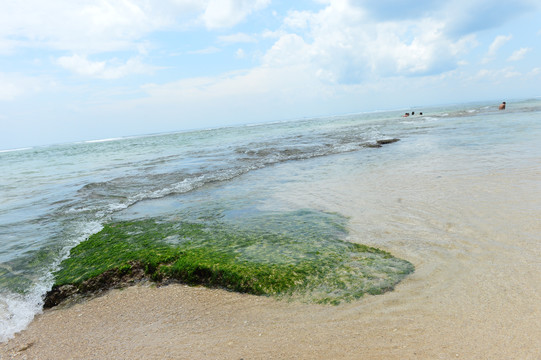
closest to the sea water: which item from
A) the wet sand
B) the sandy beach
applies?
the sandy beach

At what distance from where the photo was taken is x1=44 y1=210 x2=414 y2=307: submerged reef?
4508 millimetres

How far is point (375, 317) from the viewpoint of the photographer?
143 inches

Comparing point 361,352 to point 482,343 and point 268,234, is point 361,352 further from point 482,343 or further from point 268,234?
point 268,234

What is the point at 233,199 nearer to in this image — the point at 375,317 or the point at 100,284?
the point at 100,284

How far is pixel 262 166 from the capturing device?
16906 mm

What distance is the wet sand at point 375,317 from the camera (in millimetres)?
3158

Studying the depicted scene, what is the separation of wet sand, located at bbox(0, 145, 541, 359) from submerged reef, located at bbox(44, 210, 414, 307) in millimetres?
268

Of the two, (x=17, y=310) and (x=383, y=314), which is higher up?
(x=383, y=314)

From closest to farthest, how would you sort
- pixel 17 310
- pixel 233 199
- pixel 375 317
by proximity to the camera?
pixel 375 317 → pixel 17 310 → pixel 233 199

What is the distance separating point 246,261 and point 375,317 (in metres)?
2.35

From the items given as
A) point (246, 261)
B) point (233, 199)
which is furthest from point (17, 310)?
point (233, 199)

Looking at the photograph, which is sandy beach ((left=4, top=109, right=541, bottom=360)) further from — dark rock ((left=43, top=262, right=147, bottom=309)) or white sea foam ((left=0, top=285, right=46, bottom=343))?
dark rock ((left=43, top=262, right=147, bottom=309))

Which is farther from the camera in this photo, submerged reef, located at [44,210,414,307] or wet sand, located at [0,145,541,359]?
submerged reef, located at [44,210,414,307]

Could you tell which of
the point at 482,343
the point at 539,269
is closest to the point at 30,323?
the point at 482,343
